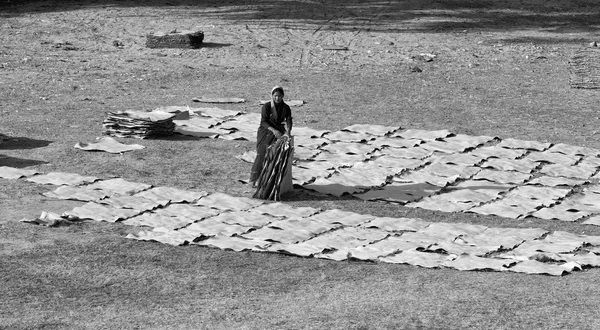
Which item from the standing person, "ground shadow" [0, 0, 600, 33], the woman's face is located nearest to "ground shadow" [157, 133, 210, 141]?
the standing person

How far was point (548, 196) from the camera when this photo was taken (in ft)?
46.5

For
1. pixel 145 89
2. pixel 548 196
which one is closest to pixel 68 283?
pixel 548 196

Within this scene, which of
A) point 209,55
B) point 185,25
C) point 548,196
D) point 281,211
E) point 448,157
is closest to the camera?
point 281,211

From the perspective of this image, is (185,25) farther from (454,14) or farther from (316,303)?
(316,303)

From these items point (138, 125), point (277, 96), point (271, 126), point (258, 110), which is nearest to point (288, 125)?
point (271, 126)

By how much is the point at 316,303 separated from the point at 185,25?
19.4 m

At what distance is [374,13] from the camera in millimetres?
30859

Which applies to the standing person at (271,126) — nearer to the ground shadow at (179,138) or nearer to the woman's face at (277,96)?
the woman's face at (277,96)

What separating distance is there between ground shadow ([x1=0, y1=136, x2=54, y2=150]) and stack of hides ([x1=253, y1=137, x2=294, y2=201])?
4576mm

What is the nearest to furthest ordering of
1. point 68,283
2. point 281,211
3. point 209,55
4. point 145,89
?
1. point 68,283
2. point 281,211
3. point 145,89
4. point 209,55

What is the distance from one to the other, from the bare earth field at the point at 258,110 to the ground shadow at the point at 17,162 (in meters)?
0.03

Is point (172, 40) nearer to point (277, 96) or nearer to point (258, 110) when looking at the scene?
point (258, 110)

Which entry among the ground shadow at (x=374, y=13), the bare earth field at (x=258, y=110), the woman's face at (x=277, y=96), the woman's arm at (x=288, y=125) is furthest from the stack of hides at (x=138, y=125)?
the ground shadow at (x=374, y=13)

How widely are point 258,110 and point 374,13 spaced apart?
39.8 feet
